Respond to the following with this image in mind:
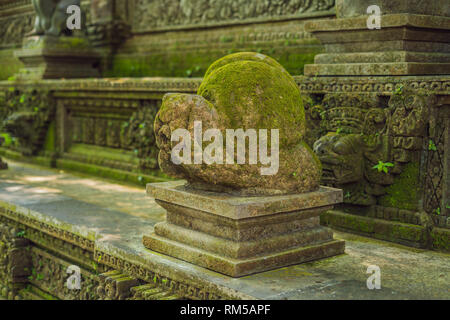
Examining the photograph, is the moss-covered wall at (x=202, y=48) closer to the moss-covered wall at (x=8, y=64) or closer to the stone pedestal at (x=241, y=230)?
the stone pedestal at (x=241, y=230)

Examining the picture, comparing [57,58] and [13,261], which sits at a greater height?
[57,58]

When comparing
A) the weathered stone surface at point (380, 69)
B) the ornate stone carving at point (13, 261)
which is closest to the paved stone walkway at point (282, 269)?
the ornate stone carving at point (13, 261)

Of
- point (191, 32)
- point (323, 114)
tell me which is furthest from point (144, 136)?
point (323, 114)

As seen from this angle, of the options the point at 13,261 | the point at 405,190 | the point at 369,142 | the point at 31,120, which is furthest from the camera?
the point at 31,120

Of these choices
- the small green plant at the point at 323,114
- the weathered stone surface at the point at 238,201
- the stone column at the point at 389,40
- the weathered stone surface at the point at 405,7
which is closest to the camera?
the weathered stone surface at the point at 238,201

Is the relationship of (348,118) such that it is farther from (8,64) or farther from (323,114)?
(8,64)

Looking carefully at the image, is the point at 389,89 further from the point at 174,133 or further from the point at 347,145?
the point at 174,133

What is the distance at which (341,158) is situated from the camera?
4.87 meters

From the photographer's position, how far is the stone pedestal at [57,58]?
31.5ft

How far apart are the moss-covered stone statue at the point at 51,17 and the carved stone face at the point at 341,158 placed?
6221 mm

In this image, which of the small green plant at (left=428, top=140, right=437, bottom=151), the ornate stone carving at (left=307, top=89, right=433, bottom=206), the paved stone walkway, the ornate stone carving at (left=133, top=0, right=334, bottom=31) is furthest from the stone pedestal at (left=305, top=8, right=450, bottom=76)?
the ornate stone carving at (left=133, top=0, right=334, bottom=31)

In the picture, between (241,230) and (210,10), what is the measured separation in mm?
5381

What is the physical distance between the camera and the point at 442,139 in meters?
4.63

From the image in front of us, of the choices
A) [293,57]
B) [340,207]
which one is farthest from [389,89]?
[293,57]
